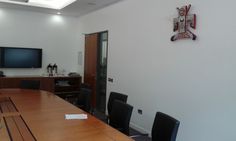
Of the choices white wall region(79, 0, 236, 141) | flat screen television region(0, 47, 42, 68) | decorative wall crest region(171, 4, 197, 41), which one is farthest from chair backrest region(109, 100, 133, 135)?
flat screen television region(0, 47, 42, 68)

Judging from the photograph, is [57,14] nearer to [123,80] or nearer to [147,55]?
[123,80]

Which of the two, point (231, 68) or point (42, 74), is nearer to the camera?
point (231, 68)

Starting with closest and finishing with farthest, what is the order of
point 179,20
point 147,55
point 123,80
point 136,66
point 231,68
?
1. point 231,68
2. point 179,20
3. point 147,55
4. point 136,66
5. point 123,80

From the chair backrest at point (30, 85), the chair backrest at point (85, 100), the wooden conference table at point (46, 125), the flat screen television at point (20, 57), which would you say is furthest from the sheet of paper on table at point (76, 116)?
the flat screen television at point (20, 57)

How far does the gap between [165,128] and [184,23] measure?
185cm

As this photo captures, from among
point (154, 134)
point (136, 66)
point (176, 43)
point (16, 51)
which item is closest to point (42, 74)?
point (16, 51)

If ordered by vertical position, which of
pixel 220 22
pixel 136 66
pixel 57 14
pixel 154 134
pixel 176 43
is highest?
pixel 57 14

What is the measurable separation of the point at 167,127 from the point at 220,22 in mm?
1642

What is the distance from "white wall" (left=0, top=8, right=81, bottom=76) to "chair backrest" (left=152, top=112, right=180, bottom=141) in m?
5.26

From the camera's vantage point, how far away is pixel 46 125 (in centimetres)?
257

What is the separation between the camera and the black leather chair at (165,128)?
7.39 feet

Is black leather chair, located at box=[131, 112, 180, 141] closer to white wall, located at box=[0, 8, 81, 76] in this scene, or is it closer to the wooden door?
the wooden door

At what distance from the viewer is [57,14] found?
7199mm

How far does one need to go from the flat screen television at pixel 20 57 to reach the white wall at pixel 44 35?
0.62 ft
